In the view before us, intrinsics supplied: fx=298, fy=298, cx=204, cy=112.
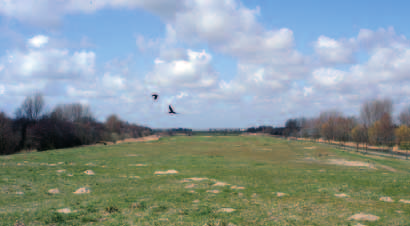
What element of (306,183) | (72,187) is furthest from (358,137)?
(72,187)

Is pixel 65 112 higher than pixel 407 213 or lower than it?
higher

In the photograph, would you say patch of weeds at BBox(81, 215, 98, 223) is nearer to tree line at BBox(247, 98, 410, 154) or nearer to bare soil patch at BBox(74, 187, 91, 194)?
bare soil patch at BBox(74, 187, 91, 194)

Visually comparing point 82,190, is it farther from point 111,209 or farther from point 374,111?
point 374,111

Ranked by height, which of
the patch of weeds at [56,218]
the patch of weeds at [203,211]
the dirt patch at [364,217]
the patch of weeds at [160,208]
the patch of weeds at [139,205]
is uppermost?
the dirt patch at [364,217]

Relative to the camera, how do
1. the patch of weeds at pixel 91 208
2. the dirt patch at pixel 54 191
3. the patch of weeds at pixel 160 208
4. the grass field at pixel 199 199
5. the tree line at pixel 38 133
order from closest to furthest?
the grass field at pixel 199 199, the patch of weeds at pixel 91 208, the patch of weeds at pixel 160 208, the dirt patch at pixel 54 191, the tree line at pixel 38 133

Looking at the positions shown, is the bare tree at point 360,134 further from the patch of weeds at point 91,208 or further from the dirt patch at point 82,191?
the patch of weeds at point 91,208

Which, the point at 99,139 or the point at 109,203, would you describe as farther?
the point at 99,139

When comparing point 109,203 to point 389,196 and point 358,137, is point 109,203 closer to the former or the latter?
point 389,196

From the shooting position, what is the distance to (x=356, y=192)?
21922 mm

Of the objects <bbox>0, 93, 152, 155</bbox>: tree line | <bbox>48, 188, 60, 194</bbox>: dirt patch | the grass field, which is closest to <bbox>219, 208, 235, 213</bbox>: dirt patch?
the grass field

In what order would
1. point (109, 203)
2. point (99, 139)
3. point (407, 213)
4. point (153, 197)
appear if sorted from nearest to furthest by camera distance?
point (407, 213) < point (109, 203) < point (153, 197) < point (99, 139)

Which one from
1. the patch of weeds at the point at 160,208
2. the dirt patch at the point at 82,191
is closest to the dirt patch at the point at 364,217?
the patch of weeds at the point at 160,208

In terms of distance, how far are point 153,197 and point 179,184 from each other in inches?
219

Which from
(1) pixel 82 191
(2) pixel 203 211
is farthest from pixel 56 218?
(1) pixel 82 191
